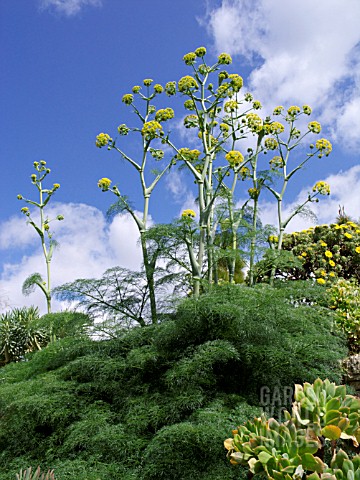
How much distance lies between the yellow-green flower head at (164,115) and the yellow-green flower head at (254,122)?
39.5 inches

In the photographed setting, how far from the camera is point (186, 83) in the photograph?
5.68 meters

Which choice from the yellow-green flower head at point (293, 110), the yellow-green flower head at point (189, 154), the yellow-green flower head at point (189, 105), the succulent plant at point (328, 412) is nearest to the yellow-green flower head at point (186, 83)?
the yellow-green flower head at point (189, 105)

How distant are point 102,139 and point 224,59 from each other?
1.72m

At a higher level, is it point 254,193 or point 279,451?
point 254,193

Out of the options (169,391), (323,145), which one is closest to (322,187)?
(323,145)

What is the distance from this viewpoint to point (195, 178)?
5.68 m

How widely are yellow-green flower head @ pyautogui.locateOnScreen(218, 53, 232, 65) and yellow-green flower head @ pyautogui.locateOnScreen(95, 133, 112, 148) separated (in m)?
1.60

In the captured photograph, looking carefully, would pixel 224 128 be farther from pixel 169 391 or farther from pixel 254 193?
pixel 169 391

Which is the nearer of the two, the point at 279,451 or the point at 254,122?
the point at 279,451

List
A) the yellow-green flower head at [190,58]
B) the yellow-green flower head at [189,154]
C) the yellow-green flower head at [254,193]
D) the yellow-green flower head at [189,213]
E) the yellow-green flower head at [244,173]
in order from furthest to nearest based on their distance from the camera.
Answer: the yellow-green flower head at [244,173] → the yellow-green flower head at [254,193] → the yellow-green flower head at [189,154] → the yellow-green flower head at [190,58] → the yellow-green flower head at [189,213]

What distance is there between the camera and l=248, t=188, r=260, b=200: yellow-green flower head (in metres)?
6.43

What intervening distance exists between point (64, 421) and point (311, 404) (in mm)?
2277

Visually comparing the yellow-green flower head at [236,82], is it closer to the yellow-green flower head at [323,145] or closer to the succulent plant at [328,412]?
the yellow-green flower head at [323,145]

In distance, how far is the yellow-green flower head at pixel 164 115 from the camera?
6.00m
